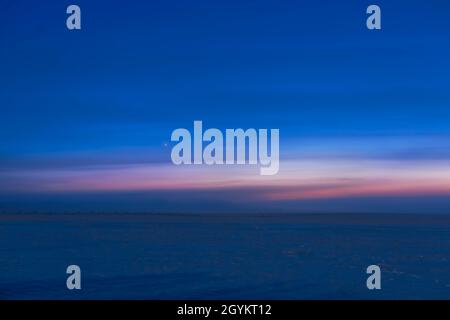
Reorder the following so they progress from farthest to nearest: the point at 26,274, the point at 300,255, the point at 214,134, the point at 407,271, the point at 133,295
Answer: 1. the point at 300,255
2. the point at 407,271
3. the point at 26,274
4. the point at 133,295
5. the point at 214,134

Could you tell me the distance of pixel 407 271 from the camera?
936 inches

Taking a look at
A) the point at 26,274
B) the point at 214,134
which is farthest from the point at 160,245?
the point at 214,134

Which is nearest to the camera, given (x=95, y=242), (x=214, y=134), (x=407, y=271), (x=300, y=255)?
(x=214, y=134)

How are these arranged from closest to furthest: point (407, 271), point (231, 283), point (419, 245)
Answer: point (231, 283)
point (407, 271)
point (419, 245)

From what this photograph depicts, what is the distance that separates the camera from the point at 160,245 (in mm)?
35281

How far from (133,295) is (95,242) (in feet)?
66.2

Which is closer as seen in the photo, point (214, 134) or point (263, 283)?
point (214, 134)

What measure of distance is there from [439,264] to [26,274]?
54.1ft
